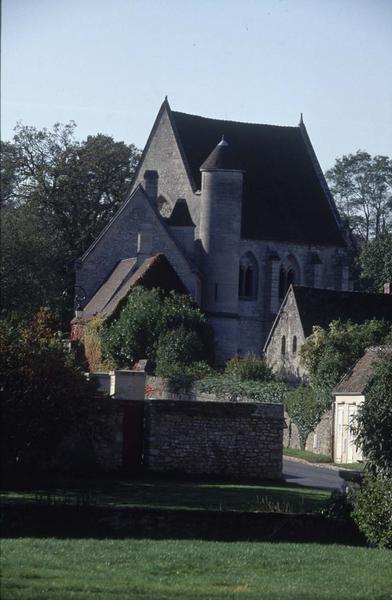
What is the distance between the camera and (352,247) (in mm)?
90125

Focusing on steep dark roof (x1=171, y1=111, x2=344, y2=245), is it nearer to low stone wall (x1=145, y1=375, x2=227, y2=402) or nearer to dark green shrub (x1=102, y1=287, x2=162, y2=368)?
dark green shrub (x1=102, y1=287, x2=162, y2=368)

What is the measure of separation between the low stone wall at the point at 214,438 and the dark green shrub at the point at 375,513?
7934mm

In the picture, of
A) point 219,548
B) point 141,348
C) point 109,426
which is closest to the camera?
point 219,548

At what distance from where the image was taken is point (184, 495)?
2714 centimetres

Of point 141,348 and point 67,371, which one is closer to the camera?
point 67,371

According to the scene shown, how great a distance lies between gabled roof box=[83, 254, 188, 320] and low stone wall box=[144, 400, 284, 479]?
35517mm

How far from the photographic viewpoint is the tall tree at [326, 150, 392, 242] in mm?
115375

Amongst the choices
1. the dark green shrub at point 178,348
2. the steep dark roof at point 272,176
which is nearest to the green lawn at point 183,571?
the dark green shrub at point 178,348

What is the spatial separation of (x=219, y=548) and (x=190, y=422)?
35.2 ft

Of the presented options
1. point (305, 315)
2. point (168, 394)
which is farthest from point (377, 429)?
point (305, 315)

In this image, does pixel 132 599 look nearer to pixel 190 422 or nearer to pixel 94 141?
pixel 190 422

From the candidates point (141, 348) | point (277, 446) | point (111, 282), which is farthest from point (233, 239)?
point (277, 446)

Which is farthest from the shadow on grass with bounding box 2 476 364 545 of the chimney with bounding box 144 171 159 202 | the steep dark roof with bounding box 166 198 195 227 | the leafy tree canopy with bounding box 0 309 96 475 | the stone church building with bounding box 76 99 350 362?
the steep dark roof with bounding box 166 198 195 227

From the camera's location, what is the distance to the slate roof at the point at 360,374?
152 ft
